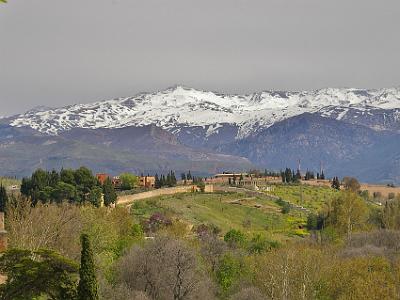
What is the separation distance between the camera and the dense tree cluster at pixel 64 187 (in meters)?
119

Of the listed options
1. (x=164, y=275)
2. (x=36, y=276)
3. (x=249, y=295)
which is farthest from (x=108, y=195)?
(x=36, y=276)

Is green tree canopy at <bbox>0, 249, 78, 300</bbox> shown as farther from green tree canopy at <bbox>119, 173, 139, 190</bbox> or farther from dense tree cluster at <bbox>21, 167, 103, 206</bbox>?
green tree canopy at <bbox>119, 173, 139, 190</bbox>

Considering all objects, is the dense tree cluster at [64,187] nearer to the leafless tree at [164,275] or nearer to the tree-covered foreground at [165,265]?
the tree-covered foreground at [165,265]

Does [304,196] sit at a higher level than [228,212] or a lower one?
higher

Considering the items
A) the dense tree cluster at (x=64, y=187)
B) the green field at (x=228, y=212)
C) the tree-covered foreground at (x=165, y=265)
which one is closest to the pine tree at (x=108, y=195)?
the dense tree cluster at (x=64, y=187)

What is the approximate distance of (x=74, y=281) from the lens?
138 ft

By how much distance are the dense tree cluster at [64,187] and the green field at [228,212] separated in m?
8.09

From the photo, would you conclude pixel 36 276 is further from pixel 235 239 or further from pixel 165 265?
pixel 235 239

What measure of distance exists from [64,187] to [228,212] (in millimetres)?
37974

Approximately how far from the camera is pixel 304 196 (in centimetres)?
18600

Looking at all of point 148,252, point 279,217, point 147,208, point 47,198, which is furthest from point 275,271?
point 279,217

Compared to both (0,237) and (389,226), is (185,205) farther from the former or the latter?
(0,237)

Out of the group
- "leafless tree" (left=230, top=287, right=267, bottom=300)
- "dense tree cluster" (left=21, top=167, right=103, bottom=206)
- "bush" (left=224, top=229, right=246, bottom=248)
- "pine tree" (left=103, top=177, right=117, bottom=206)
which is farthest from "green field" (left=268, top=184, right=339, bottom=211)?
"leafless tree" (left=230, top=287, right=267, bottom=300)

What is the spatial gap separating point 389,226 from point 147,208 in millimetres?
41537
